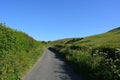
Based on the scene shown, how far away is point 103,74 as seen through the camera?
55.4 feet

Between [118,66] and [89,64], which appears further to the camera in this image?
[89,64]

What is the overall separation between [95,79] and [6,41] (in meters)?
5.92

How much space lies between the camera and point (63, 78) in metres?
19.8

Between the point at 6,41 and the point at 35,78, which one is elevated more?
the point at 6,41

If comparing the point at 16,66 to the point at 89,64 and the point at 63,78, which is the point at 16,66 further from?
the point at 89,64

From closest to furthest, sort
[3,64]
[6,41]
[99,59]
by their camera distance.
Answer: [3,64] → [6,41] → [99,59]

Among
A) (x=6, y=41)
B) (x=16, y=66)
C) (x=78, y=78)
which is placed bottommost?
(x=78, y=78)

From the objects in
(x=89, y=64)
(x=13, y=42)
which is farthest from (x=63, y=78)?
(x=13, y=42)

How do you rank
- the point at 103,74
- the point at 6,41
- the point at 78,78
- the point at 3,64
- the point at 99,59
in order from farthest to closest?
the point at 99,59 → the point at 78,78 → the point at 6,41 → the point at 103,74 → the point at 3,64

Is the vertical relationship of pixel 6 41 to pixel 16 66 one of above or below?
above

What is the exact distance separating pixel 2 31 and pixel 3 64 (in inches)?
143

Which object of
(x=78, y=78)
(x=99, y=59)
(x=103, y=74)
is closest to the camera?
(x=103, y=74)

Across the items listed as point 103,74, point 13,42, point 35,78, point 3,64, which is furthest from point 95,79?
point 13,42

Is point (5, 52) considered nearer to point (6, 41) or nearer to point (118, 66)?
point (6, 41)
